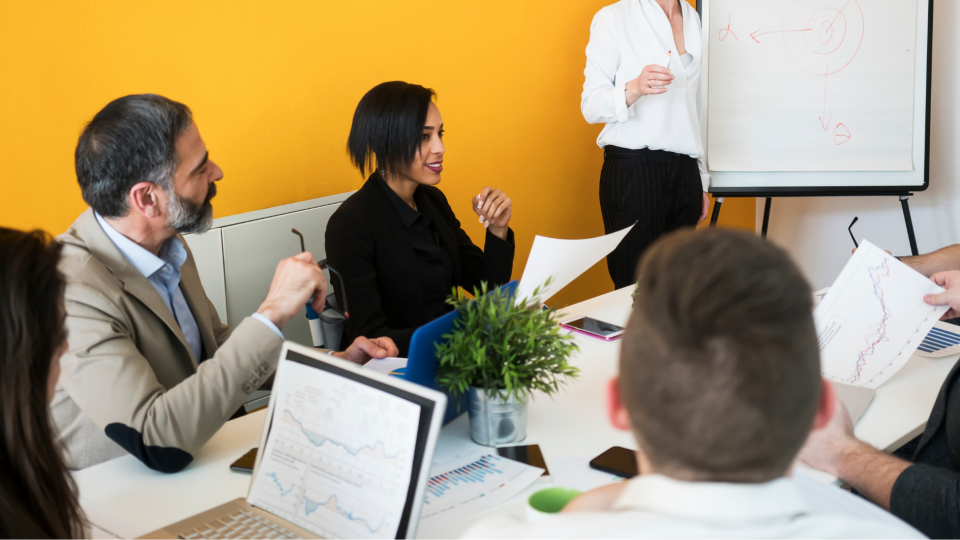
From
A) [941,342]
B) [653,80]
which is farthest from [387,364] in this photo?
[653,80]

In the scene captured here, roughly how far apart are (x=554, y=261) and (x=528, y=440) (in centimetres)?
44

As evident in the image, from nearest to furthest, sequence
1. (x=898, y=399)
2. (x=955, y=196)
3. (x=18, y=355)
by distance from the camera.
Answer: (x=18, y=355), (x=898, y=399), (x=955, y=196)

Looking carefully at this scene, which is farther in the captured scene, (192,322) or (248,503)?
(192,322)

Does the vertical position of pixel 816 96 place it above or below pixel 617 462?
above

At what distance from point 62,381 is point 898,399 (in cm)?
144

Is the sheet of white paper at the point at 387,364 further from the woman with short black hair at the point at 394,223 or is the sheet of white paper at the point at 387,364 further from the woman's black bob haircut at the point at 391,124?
the woman's black bob haircut at the point at 391,124

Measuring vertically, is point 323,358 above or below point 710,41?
below

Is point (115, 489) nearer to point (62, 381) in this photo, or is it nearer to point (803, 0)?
point (62, 381)

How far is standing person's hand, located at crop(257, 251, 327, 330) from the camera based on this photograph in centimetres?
121

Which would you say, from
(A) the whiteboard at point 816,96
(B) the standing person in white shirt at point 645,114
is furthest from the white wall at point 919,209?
(B) the standing person in white shirt at point 645,114

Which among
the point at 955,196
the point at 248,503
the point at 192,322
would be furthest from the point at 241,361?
the point at 955,196

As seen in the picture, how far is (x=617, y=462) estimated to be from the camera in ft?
3.56

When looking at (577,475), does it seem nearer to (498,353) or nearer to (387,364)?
(498,353)

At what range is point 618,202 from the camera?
269 centimetres
